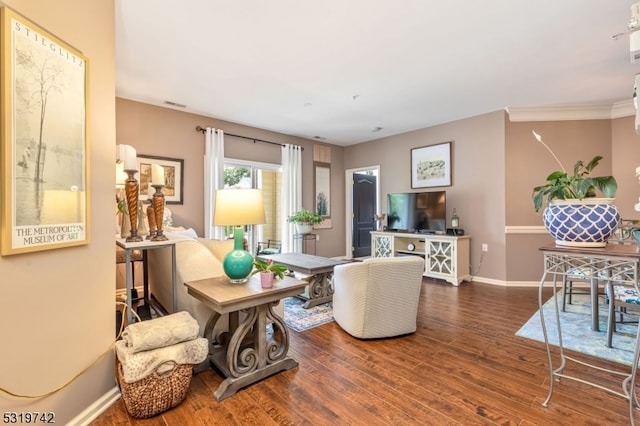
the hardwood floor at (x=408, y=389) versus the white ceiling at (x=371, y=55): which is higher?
the white ceiling at (x=371, y=55)

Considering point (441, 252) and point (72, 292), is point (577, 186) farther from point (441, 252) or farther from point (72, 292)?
point (441, 252)

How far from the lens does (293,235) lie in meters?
5.62

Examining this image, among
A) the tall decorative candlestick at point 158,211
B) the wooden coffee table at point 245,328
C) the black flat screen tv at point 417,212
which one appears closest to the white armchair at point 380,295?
the wooden coffee table at point 245,328

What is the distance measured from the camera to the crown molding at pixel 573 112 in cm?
414

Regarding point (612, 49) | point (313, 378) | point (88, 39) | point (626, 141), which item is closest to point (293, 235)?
point (313, 378)

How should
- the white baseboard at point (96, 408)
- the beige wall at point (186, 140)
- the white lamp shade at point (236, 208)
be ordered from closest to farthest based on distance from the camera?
the white baseboard at point (96, 408), the white lamp shade at point (236, 208), the beige wall at point (186, 140)

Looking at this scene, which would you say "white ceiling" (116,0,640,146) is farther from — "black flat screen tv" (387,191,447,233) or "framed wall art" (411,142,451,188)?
"black flat screen tv" (387,191,447,233)

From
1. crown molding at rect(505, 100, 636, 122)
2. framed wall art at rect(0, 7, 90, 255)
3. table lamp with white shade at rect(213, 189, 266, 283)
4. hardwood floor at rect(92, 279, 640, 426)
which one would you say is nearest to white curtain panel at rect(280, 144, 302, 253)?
hardwood floor at rect(92, 279, 640, 426)

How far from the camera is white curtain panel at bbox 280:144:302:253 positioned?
219 inches

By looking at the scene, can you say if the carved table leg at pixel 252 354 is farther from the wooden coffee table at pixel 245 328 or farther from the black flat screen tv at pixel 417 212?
the black flat screen tv at pixel 417 212

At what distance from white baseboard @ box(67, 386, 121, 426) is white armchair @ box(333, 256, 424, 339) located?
1.77 meters

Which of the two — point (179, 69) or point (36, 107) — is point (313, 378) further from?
point (179, 69)

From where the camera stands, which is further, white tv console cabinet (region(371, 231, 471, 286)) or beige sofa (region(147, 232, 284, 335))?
white tv console cabinet (region(371, 231, 471, 286))

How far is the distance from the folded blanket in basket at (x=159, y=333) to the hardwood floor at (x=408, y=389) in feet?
1.32
